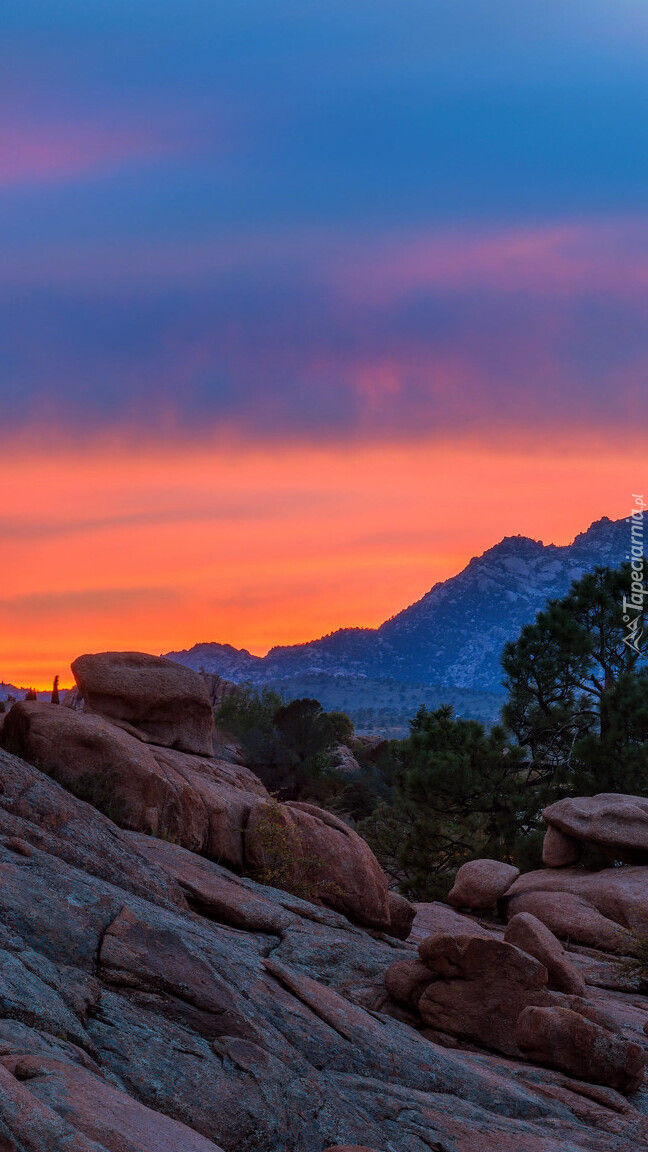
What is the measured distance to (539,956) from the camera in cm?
1817

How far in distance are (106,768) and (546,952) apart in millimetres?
8122

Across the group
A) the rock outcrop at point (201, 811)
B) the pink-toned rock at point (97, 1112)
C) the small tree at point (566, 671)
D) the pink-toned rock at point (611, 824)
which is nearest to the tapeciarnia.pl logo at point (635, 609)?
the small tree at point (566, 671)

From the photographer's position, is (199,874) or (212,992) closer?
(212,992)

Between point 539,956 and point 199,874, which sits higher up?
→ point 199,874

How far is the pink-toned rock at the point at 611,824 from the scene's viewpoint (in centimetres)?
2966

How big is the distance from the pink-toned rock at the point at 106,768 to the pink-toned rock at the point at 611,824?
15.6 metres

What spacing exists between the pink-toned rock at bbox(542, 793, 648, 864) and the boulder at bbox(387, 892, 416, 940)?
11578 mm

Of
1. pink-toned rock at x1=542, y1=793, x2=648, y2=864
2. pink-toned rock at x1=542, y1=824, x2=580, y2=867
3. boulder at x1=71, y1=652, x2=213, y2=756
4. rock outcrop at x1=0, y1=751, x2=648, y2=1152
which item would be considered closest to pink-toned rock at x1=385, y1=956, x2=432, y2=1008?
rock outcrop at x1=0, y1=751, x2=648, y2=1152

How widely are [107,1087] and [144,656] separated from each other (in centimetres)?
1407

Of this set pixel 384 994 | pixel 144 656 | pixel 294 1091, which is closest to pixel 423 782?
pixel 144 656

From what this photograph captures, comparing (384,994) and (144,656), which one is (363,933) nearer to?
(384,994)

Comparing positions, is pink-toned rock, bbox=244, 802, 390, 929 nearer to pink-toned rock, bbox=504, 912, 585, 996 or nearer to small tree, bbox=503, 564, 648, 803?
pink-toned rock, bbox=504, 912, 585, 996

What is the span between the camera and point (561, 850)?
31203 millimetres

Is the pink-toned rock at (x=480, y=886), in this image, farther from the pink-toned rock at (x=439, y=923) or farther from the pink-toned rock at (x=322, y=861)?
the pink-toned rock at (x=322, y=861)
